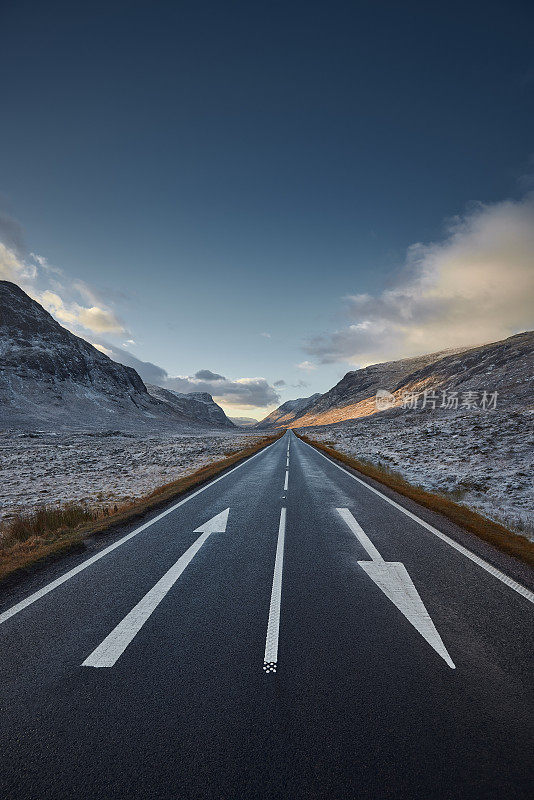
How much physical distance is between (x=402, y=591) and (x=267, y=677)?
2837mm

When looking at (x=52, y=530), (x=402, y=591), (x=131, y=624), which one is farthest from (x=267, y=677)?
(x=52, y=530)

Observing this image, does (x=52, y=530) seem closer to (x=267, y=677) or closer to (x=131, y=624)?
(x=131, y=624)

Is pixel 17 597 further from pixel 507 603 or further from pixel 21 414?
pixel 21 414

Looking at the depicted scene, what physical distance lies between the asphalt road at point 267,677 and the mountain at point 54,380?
7973cm

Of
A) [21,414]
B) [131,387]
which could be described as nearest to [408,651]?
[21,414]

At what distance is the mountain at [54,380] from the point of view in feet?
276

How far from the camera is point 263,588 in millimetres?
5203

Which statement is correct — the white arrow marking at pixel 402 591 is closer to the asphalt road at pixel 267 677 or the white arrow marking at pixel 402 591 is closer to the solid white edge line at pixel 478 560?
the asphalt road at pixel 267 677

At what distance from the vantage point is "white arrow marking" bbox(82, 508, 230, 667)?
3.58 m

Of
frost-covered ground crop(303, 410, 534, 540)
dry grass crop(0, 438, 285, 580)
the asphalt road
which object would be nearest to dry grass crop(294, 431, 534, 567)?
frost-covered ground crop(303, 410, 534, 540)

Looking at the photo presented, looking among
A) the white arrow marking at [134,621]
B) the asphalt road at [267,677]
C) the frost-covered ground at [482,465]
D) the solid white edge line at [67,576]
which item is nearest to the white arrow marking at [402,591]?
the asphalt road at [267,677]

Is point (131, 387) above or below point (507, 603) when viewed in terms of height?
above

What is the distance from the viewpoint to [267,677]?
3291 mm

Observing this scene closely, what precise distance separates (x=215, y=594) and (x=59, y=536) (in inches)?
194
